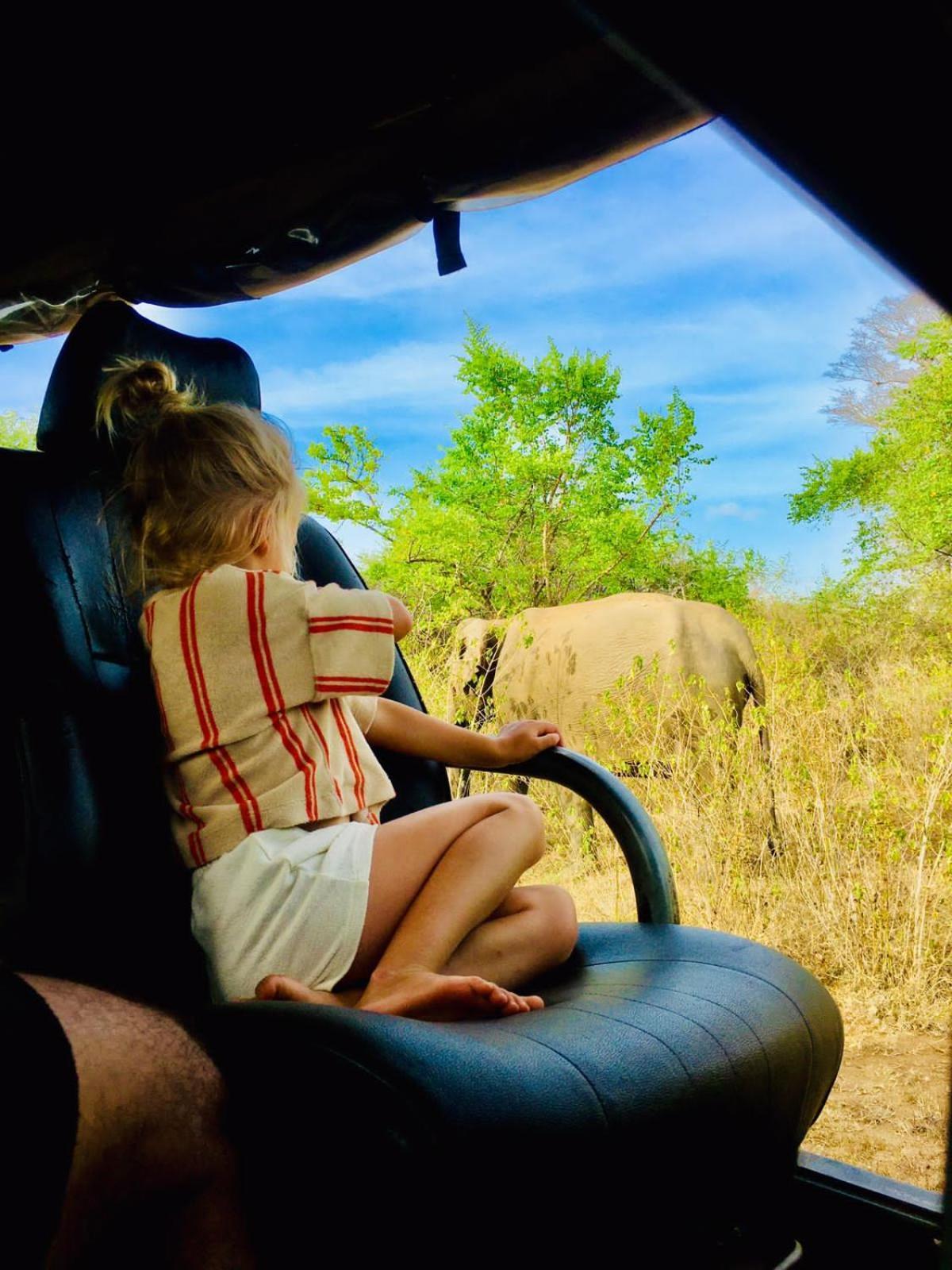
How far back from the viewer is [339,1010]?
90cm

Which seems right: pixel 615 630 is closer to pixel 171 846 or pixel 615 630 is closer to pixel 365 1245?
pixel 171 846

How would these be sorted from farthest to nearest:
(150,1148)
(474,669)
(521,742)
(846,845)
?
(474,669), (846,845), (521,742), (150,1148)

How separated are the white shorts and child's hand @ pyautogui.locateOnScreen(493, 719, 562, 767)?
1.18 feet

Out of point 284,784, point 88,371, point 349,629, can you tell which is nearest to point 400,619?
point 349,629

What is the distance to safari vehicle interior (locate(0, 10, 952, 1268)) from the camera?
0.80 meters

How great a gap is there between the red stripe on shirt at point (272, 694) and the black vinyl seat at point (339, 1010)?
173mm

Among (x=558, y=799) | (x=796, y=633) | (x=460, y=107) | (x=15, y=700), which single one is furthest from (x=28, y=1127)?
(x=796, y=633)

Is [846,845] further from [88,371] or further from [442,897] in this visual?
[88,371]

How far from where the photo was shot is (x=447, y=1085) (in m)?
0.84

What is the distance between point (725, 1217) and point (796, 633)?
11.0 ft

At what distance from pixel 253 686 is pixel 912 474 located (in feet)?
11.0

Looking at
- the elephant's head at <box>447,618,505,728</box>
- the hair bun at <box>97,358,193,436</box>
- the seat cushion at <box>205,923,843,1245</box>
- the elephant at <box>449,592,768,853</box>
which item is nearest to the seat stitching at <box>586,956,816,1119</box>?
the seat cushion at <box>205,923,843,1245</box>

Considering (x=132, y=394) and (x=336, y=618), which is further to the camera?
(x=132, y=394)

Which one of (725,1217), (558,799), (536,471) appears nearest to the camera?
(725,1217)
